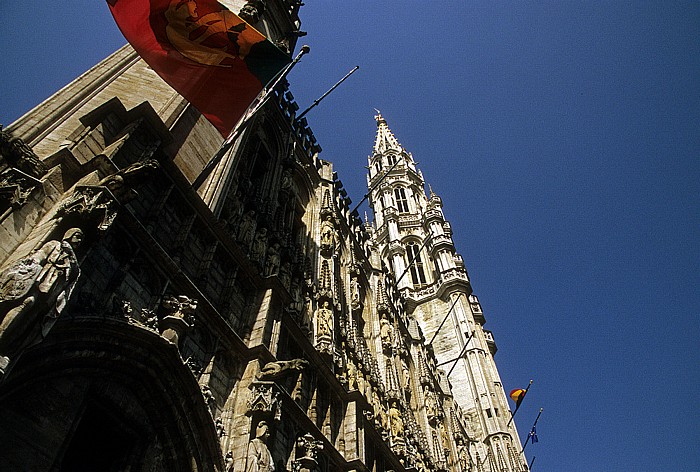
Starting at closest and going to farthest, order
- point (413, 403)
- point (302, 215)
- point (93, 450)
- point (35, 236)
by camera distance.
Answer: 1. point (35, 236)
2. point (93, 450)
3. point (302, 215)
4. point (413, 403)

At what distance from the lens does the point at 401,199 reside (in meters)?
49.9

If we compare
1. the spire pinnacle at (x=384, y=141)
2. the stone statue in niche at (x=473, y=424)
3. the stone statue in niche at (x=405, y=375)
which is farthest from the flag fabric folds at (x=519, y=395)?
the spire pinnacle at (x=384, y=141)

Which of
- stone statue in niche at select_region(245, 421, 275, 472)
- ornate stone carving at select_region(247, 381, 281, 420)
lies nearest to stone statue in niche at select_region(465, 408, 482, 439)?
ornate stone carving at select_region(247, 381, 281, 420)

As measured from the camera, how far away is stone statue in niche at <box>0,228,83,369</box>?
14.3 feet

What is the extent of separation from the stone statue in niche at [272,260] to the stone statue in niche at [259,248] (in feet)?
0.69

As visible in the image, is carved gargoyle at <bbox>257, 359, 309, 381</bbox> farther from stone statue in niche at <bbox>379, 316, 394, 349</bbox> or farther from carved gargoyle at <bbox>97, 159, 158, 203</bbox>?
stone statue in niche at <bbox>379, 316, 394, 349</bbox>

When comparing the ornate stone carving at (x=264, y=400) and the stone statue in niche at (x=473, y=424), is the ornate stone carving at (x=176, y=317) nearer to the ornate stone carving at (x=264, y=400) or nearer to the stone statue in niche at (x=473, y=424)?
the ornate stone carving at (x=264, y=400)

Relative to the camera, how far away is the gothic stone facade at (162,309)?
554 centimetres

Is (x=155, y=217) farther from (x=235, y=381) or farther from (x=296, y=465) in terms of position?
(x=296, y=465)

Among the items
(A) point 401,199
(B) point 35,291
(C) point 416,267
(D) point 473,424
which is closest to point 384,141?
(A) point 401,199

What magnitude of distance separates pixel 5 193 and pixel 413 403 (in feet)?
56.8

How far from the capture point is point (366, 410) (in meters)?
13.7

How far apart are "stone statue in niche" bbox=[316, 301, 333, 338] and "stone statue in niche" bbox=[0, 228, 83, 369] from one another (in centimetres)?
851

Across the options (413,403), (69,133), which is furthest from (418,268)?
(69,133)
